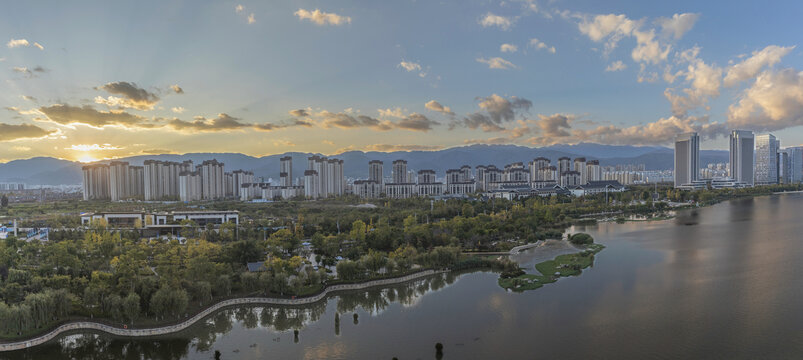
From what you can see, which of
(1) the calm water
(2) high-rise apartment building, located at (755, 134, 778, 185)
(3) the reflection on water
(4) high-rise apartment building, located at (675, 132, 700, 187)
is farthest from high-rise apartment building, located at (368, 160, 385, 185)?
(2) high-rise apartment building, located at (755, 134, 778, 185)

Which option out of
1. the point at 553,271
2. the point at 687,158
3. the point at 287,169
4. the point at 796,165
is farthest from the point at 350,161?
the point at 553,271

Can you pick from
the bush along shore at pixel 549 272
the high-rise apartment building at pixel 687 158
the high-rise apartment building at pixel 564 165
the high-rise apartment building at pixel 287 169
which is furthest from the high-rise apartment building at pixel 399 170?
the high-rise apartment building at pixel 687 158

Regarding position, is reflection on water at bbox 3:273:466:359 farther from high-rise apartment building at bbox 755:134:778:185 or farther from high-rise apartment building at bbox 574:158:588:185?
high-rise apartment building at bbox 755:134:778:185

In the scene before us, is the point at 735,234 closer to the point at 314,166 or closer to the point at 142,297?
the point at 142,297

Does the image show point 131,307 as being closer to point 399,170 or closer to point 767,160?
point 399,170

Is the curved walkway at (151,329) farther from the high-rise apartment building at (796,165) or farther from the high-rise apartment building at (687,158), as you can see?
the high-rise apartment building at (796,165)

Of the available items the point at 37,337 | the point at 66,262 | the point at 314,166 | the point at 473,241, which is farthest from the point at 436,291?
the point at 314,166
